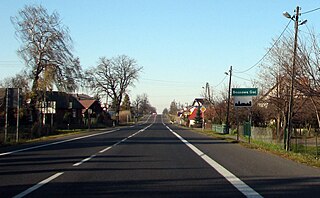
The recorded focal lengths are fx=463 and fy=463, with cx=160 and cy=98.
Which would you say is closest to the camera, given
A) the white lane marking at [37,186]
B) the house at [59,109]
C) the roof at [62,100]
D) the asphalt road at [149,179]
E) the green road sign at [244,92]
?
the white lane marking at [37,186]

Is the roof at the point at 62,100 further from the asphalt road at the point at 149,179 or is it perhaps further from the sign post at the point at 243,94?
the asphalt road at the point at 149,179

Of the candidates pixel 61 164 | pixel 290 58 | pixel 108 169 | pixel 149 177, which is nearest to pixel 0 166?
pixel 61 164

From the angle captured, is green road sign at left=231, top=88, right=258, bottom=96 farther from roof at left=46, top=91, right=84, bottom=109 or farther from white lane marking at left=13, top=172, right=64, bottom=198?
roof at left=46, top=91, right=84, bottom=109

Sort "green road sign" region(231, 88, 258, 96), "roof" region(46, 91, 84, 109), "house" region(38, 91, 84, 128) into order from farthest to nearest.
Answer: "roof" region(46, 91, 84, 109) < "house" region(38, 91, 84, 128) < "green road sign" region(231, 88, 258, 96)

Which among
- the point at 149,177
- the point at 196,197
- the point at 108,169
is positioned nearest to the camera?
the point at 196,197

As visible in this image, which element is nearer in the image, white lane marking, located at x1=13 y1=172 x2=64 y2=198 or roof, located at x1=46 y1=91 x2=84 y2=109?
white lane marking, located at x1=13 y1=172 x2=64 y2=198

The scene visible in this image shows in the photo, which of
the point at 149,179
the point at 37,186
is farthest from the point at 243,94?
the point at 37,186

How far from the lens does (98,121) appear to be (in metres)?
88.7

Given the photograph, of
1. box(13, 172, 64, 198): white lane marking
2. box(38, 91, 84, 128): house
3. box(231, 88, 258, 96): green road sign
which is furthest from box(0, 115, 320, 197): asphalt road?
box(38, 91, 84, 128): house

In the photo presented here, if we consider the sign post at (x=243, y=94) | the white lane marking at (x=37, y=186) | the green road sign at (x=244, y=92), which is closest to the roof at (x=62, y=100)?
the sign post at (x=243, y=94)

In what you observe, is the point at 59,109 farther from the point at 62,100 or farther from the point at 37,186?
the point at 37,186

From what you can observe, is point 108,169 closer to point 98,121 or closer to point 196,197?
point 196,197

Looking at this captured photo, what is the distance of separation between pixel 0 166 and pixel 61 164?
6.37ft

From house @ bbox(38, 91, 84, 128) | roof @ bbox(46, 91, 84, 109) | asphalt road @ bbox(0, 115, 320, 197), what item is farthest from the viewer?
roof @ bbox(46, 91, 84, 109)
